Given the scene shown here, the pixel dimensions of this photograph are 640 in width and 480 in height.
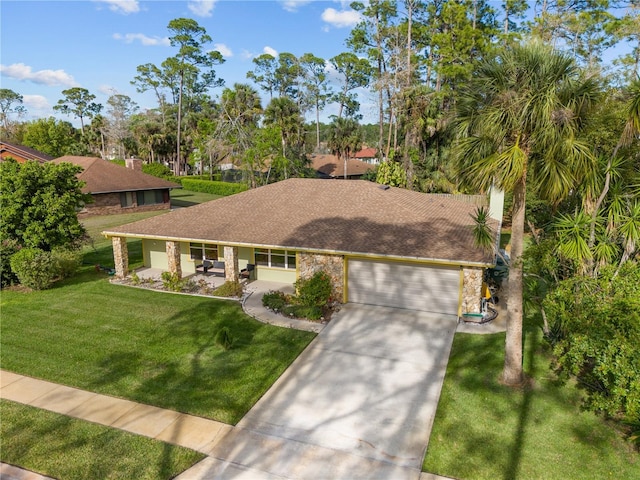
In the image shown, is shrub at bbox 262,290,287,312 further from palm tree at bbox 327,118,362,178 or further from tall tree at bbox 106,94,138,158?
tall tree at bbox 106,94,138,158

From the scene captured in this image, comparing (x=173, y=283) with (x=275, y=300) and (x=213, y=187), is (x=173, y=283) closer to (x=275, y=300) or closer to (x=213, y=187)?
(x=275, y=300)

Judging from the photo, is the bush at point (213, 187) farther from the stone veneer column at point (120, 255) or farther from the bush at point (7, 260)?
the bush at point (7, 260)

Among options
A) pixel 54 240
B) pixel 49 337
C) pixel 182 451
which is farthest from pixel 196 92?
pixel 182 451

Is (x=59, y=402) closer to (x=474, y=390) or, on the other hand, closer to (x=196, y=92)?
(x=474, y=390)

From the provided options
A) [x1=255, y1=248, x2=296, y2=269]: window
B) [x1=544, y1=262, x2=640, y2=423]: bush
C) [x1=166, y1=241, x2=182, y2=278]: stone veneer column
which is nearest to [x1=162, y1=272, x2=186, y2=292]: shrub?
[x1=166, y1=241, x2=182, y2=278]: stone veneer column

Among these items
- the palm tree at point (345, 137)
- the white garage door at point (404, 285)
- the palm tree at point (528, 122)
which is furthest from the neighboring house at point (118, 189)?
the palm tree at point (528, 122)
